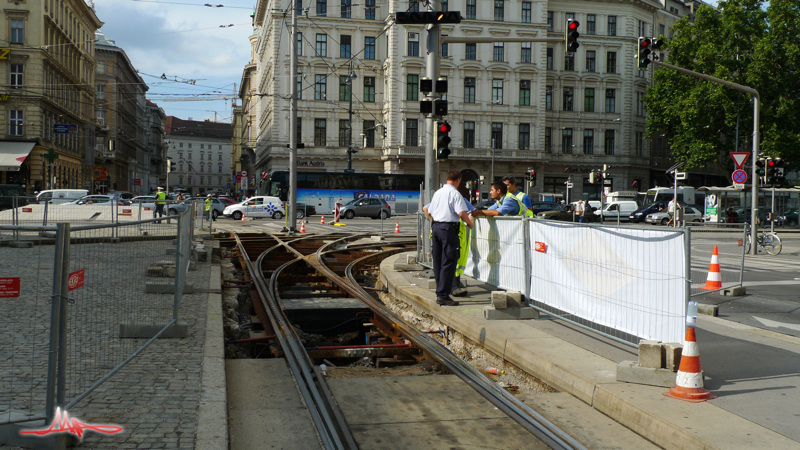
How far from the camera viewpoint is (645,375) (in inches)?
202

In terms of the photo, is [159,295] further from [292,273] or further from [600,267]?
[292,273]

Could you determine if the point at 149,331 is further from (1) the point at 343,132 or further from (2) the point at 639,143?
(2) the point at 639,143

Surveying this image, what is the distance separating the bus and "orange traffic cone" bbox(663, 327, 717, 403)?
133 feet

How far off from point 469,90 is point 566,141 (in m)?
10.8

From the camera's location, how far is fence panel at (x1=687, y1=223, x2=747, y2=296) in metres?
12.4

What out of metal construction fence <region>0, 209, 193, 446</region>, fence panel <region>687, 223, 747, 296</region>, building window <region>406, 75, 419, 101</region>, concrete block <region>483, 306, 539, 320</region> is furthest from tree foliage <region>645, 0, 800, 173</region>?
metal construction fence <region>0, 209, 193, 446</region>

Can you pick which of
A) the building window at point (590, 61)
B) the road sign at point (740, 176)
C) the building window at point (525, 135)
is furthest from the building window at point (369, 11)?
the road sign at point (740, 176)

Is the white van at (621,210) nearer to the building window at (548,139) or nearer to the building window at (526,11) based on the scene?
the building window at (548,139)

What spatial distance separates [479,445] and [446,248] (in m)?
4.23

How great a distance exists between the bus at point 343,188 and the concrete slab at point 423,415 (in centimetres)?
3985

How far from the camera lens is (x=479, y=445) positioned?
4.21 meters

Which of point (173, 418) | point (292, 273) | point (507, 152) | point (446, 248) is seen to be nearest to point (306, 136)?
point (507, 152)

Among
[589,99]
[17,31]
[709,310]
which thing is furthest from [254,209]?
[589,99]

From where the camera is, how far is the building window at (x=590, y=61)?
61.7m
